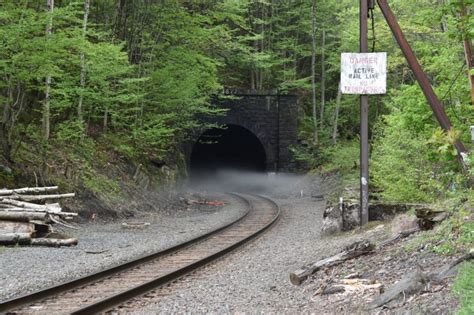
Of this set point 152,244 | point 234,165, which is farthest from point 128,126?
point 234,165

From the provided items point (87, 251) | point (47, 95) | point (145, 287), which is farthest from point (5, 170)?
point (145, 287)

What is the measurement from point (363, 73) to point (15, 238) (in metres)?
8.23

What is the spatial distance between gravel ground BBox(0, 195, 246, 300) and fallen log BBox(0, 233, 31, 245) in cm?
44

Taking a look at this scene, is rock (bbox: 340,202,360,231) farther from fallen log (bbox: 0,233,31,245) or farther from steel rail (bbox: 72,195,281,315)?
fallen log (bbox: 0,233,31,245)

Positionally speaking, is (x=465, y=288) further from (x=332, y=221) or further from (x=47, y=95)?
(x=47, y=95)

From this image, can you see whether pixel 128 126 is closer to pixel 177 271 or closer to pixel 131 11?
pixel 131 11

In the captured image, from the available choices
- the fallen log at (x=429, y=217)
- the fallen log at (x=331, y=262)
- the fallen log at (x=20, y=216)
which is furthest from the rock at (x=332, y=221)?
the fallen log at (x=20, y=216)

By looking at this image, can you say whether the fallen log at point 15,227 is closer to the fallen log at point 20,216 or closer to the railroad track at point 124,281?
the fallen log at point 20,216

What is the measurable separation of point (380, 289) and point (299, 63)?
40205 mm

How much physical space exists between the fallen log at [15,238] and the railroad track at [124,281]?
313cm

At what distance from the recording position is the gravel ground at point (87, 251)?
871 centimetres

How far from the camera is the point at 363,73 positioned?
11.0 m

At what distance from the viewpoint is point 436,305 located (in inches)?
180

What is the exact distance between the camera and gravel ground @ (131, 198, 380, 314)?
6.80 metres
